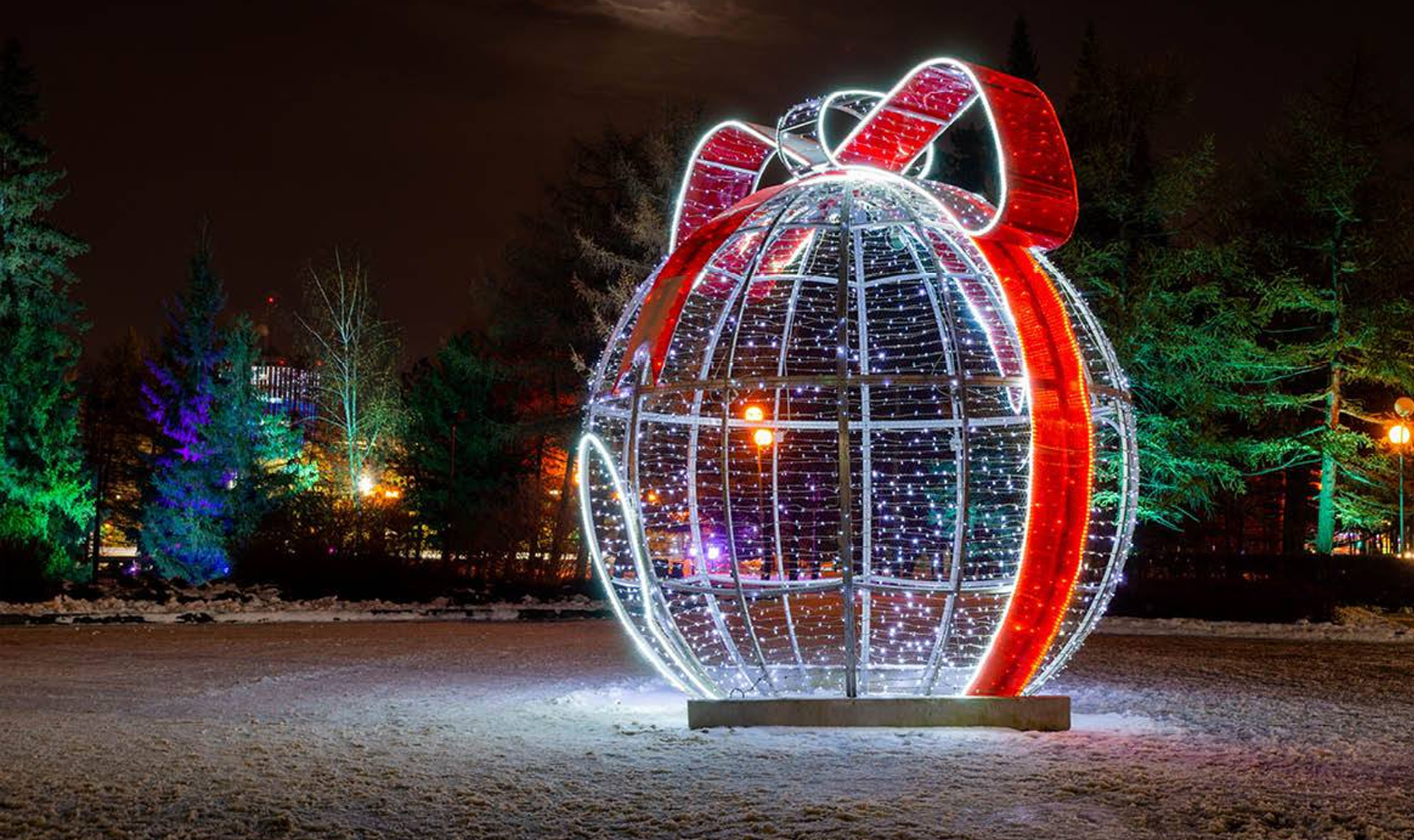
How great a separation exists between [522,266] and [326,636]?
15106 mm

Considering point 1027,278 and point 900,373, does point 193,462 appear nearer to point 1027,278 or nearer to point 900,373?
point 900,373

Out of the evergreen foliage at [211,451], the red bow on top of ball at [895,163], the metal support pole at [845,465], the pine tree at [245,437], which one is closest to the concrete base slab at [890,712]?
the metal support pole at [845,465]

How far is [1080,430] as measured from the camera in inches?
321

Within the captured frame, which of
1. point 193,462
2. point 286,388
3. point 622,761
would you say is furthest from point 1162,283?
point 286,388

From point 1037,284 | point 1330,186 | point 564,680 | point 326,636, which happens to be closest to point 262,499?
point 326,636

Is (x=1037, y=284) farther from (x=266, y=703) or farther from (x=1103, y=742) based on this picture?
(x=266, y=703)

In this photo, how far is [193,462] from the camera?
28672 millimetres

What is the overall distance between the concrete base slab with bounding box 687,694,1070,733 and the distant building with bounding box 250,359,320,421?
23602mm

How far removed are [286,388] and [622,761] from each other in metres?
53.8

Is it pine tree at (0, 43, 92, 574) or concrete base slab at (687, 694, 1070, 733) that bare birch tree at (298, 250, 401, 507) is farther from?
concrete base slab at (687, 694, 1070, 733)

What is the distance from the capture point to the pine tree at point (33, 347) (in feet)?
89.3

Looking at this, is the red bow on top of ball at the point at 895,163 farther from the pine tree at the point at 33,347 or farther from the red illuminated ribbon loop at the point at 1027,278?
the pine tree at the point at 33,347

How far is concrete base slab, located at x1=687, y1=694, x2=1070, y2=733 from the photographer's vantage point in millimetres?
8117

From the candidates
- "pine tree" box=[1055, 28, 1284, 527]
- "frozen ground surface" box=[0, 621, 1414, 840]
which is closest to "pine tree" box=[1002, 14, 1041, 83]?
"pine tree" box=[1055, 28, 1284, 527]
